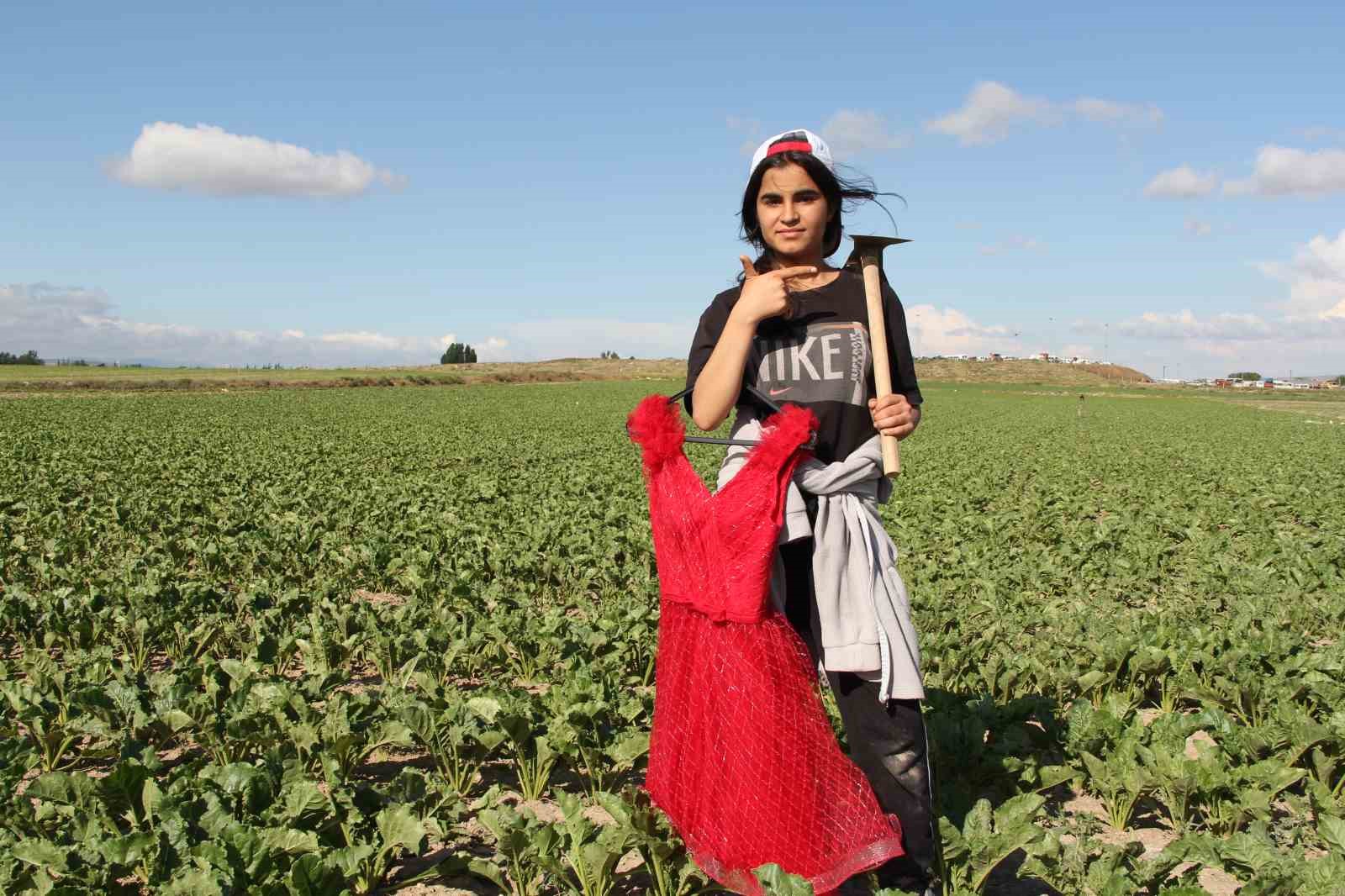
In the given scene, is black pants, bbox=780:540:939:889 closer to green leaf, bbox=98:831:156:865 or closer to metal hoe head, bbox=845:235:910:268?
metal hoe head, bbox=845:235:910:268

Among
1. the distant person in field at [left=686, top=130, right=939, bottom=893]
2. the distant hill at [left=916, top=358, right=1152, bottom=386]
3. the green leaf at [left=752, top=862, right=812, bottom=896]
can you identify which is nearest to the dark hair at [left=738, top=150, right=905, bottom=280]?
the distant person in field at [left=686, top=130, right=939, bottom=893]

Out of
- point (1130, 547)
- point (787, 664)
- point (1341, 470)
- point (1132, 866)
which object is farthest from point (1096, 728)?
point (1341, 470)

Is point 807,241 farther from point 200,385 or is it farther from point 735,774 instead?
point 200,385

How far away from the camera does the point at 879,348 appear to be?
248 centimetres

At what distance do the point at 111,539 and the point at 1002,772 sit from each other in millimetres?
9449

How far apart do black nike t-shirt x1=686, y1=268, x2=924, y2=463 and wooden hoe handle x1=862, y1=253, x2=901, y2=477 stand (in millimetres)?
67

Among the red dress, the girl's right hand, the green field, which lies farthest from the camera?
the green field

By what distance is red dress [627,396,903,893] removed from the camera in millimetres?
2482

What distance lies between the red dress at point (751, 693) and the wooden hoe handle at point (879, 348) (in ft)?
0.65

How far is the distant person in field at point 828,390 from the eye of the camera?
250 centimetres

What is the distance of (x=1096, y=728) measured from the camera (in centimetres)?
409

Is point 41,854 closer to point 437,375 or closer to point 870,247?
point 870,247

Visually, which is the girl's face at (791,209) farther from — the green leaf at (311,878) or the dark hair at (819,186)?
the green leaf at (311,878)

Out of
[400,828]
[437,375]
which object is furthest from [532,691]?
[437,375]
